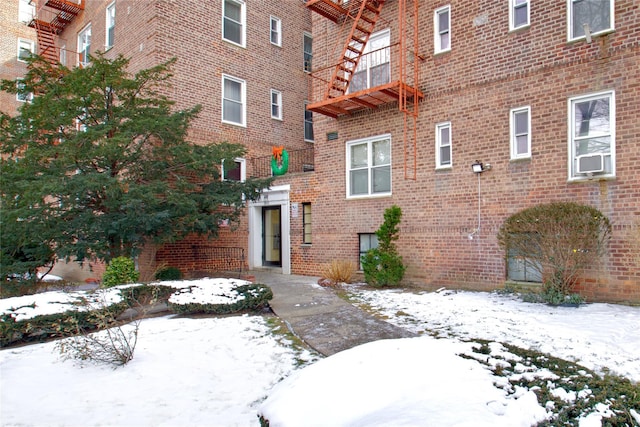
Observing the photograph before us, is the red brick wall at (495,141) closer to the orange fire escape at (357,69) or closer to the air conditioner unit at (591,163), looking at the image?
the orange fire escape at (357,69)

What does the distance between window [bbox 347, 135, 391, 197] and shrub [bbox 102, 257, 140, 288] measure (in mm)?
5976

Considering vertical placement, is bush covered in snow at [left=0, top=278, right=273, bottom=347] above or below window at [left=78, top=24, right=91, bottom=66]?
below

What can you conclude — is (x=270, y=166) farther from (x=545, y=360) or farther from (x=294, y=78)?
(x=545, y=360)

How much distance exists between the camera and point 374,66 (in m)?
12.3

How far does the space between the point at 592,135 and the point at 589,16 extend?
2386mm

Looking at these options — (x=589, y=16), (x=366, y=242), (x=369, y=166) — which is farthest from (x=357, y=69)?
(x=589, y=16)

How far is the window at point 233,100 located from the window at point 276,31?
105 inches

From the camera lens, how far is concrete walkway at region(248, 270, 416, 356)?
19.5 ft

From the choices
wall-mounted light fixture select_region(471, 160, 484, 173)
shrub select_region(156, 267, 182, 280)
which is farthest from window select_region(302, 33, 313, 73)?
wall-mounted light fixture select_region(471, 160, 484, 173)

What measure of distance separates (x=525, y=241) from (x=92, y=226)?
31.0 ft

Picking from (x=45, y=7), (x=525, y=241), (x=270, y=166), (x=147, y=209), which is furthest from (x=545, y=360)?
(x=45, y=7)

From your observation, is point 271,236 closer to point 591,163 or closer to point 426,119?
point 426,119

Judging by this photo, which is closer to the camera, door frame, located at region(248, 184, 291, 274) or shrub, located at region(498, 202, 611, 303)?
shrub, located at region(498, 202, 611, 303)

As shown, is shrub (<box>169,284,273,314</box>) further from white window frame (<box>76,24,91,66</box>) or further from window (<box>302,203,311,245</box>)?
white window frame (<box>76,24,91,66</box>)
